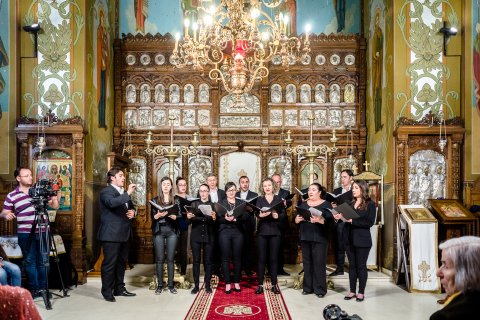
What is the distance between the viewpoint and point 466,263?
8.93 ft

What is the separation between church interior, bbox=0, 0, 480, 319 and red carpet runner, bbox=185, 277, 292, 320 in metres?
0.22

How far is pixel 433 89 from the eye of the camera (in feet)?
29.5

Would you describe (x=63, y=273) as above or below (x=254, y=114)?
below

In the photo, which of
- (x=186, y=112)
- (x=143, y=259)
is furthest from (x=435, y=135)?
(x=143, y=259)

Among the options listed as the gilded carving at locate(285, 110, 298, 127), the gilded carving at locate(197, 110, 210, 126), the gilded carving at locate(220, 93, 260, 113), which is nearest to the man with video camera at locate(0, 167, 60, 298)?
the gilded carving at locate(197, 110, 210, 126)

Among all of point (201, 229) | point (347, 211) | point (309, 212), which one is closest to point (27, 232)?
point (201, 229)

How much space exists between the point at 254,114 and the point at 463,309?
908 centimetres

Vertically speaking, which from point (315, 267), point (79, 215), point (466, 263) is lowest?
point (315, 267)

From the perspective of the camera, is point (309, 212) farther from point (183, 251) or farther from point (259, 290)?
point (183, 251)

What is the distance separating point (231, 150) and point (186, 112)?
1320mm

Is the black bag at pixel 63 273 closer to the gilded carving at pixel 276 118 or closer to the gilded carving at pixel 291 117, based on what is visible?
the gilded carving at pixel 276 118

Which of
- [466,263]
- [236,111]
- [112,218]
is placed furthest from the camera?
[236,111]

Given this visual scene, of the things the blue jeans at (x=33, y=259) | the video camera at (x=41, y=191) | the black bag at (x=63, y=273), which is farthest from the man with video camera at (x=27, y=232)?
the black bag at (x=63, y=273)

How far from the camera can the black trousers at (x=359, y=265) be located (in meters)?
7.23
